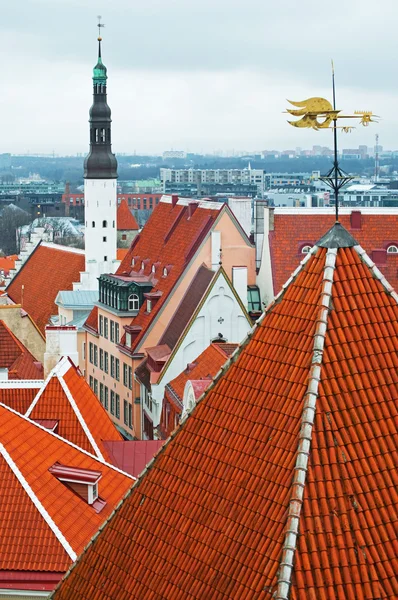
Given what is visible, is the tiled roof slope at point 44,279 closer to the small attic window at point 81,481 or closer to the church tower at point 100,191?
the church tower at point 100,191

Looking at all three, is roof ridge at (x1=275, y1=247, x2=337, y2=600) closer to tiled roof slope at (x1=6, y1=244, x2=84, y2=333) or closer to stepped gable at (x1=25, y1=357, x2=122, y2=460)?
stepped gable at (x1=25, y1=357, x2=122, y2=460)

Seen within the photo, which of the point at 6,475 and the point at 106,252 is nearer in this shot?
the point at 6,475

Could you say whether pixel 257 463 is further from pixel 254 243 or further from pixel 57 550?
pixel 254 243

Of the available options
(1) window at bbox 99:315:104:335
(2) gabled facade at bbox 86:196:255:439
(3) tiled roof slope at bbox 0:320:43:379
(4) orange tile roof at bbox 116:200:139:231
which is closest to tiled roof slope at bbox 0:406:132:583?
(3) tiled roof slope at bbox 0:320:43:379

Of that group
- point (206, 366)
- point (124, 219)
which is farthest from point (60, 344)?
point (124, 219)

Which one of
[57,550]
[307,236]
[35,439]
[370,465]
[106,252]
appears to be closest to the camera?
[370,465]

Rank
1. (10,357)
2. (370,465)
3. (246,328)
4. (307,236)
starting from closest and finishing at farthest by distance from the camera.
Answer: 1. (370,465)
2. (10,357)
3. (246,328)
4. (307,236)

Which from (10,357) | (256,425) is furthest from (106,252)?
(256,425)
